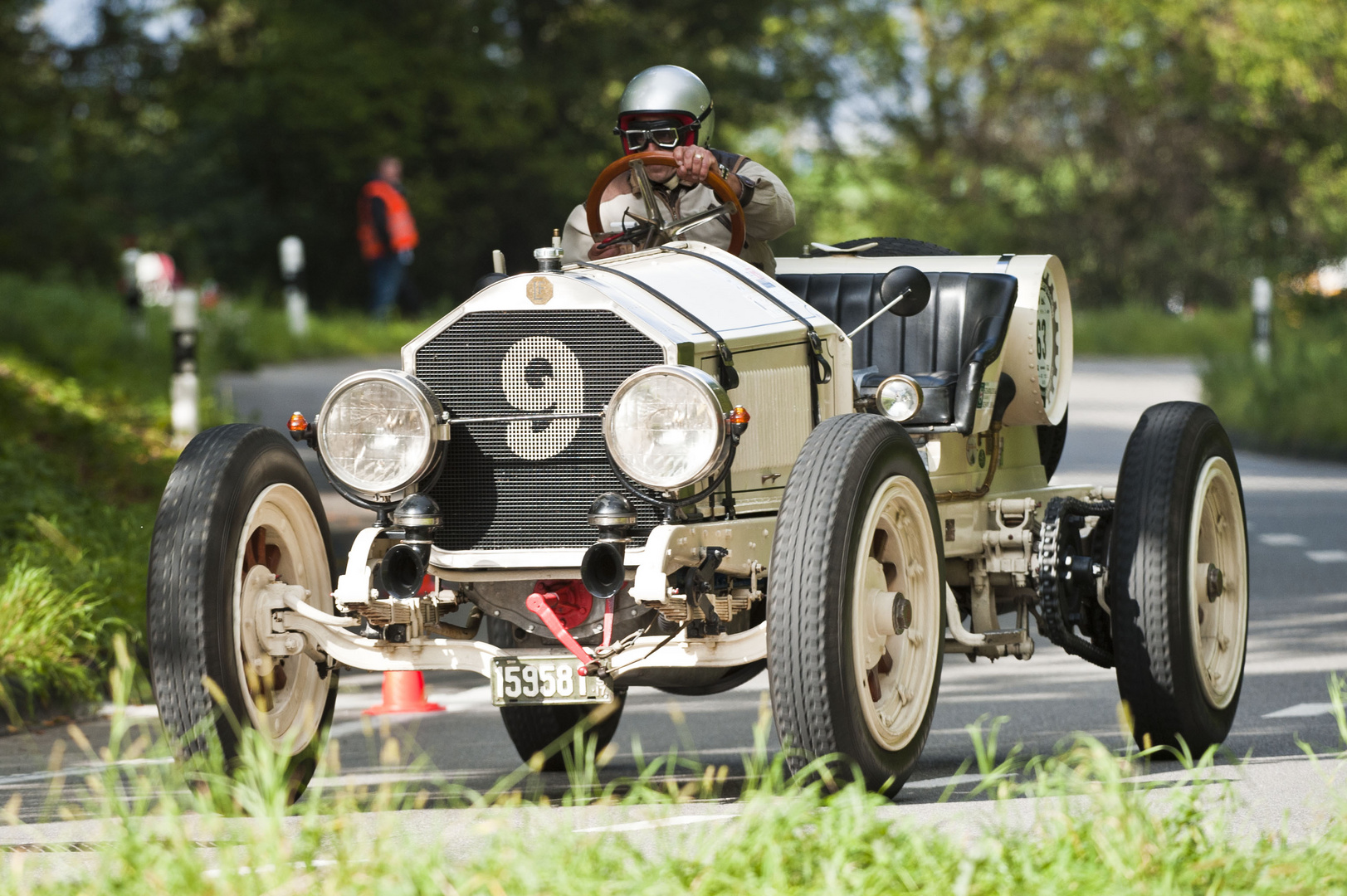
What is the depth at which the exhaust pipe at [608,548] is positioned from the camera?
5535mm

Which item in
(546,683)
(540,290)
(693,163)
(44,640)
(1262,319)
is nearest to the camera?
(546,683)

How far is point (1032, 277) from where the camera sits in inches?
291

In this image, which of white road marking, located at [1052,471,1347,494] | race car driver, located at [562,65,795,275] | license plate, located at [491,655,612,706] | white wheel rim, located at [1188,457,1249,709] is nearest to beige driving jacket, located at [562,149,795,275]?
race car driver, located at [562,65,795,275]

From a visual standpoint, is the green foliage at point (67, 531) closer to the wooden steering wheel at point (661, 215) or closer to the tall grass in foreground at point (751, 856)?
the wooden steering wheel at point (661, 215)

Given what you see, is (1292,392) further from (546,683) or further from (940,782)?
(546,683)

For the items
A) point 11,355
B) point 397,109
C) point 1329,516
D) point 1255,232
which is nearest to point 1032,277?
point 1329,516

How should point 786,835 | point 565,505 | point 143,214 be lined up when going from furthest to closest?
point 143,214, point 565,505, point 786,835

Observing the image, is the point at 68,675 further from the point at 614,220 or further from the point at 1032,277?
the point at 1032,277

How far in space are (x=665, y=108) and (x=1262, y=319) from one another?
18.5m

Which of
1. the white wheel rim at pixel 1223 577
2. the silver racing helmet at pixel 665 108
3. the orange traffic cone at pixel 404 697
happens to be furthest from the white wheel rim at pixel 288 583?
the white wheel rim at pixel 1223 577

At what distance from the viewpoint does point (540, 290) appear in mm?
5867

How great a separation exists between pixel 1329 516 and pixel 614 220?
8.88m

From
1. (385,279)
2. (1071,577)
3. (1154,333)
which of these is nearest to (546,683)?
(1071,577)

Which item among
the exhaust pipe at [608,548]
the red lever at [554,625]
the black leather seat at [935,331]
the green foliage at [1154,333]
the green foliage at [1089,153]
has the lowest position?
the red lever at [554,625]
